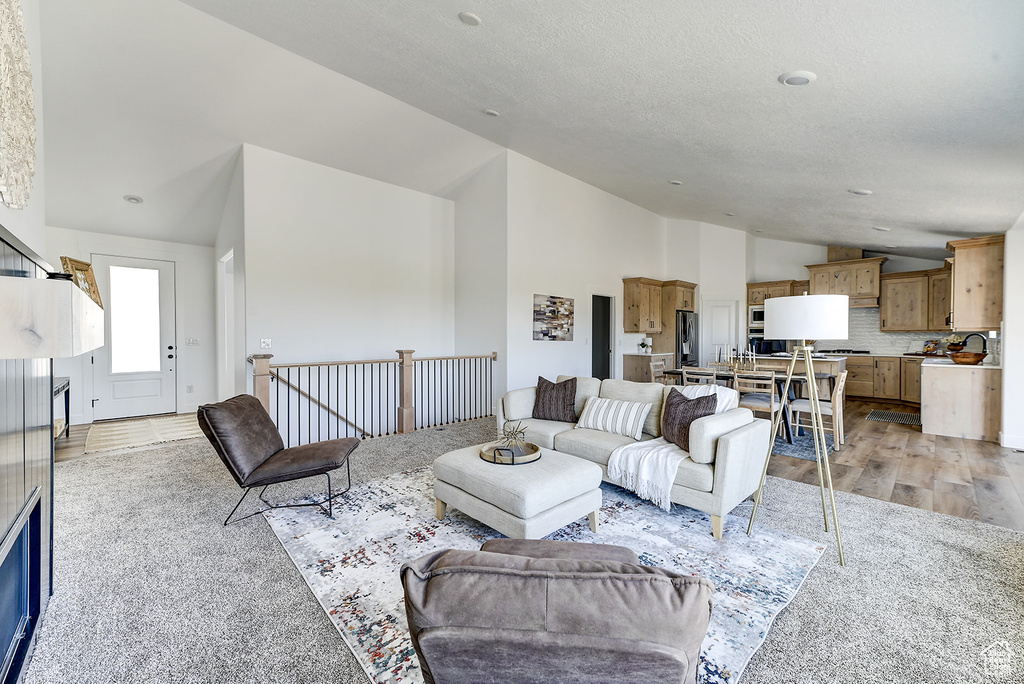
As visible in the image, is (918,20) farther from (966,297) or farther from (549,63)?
(966,297)

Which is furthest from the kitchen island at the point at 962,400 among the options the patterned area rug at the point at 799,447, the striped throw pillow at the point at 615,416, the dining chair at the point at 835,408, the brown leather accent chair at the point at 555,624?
the brown leather accent chair at the point at 555,624

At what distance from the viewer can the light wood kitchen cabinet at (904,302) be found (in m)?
7.30

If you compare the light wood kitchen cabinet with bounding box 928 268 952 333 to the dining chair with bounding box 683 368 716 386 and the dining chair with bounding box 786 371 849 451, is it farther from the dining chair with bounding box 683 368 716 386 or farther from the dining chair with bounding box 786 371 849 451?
the dining chair with bounding box 683 368 716 386

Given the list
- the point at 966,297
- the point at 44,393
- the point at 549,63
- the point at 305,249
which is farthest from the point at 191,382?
the point at 966,297

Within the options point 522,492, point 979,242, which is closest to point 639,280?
point 979,242

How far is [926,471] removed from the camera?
3.89 m

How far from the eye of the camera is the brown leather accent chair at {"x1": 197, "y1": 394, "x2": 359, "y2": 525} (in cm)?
280

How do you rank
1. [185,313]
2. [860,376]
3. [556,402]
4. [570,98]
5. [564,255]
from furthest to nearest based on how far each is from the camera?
[860,376] < [185,313] < [564,255] < [556,402] < [570,98]

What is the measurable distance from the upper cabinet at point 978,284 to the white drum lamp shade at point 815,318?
3.98 metres

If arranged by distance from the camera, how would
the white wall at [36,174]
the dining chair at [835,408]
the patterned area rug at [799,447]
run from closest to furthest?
the white wall at [36,174], the patterned area rug at [799,447], the dining chair at [835,408]

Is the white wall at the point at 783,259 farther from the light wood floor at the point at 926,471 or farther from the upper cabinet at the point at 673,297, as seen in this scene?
the light wood floor at the point at 926,471

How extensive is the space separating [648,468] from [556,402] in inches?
47.7

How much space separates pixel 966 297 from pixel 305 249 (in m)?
7.61

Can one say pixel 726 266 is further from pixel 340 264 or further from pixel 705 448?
pixel 340 264
